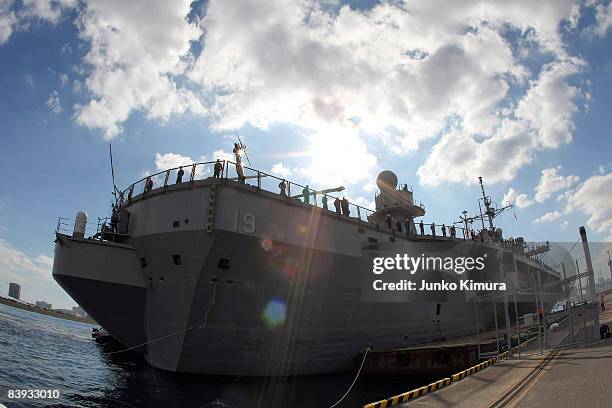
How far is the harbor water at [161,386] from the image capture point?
11602mm

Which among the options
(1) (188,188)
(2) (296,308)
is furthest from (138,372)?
(1) (188,188)

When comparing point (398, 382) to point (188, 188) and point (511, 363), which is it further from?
point (188, 188)

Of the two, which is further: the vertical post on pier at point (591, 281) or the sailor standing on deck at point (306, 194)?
the sailor standing on deck at point (306, 194)

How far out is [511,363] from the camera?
1286 cm

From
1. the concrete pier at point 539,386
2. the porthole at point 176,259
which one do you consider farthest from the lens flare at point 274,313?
the concrete pier at point 539,386

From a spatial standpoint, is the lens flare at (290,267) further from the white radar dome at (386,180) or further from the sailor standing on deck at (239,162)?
the white radar dome at (386,180)

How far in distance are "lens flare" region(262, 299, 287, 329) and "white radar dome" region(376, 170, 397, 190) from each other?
14.5 meters

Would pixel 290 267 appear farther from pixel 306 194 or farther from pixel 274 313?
pixel 306 194

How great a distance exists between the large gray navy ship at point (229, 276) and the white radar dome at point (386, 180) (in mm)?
9073

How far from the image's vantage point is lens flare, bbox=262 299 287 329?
582 inches

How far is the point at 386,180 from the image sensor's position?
2712 cm

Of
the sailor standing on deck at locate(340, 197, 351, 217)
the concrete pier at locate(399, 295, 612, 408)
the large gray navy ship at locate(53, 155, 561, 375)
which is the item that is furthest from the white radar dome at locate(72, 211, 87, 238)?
the concrete pier at locate(399, 295, 612, 408)

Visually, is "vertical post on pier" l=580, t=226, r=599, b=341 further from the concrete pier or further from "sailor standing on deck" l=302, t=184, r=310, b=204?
"sailor standing on deck" l=302, t=184, r=310, b=204

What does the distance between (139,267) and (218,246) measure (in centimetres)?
443
